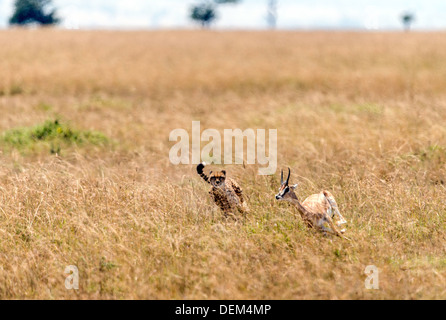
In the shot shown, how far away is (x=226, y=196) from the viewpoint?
5590 mm

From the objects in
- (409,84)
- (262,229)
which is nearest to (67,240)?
(262,229)

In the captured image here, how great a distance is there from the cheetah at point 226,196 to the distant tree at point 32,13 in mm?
78375

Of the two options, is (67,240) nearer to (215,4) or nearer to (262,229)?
(262,229)

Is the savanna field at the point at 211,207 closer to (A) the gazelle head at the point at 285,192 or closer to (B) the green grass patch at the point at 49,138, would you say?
(B) the green grass patch at the point at 49,138

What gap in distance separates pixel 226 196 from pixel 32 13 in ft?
258

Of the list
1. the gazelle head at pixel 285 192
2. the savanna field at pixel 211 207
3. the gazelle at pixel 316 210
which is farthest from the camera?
the gazelle at pixel 316 210

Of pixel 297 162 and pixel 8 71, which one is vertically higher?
pixel 8 71

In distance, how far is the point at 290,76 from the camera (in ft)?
73.7

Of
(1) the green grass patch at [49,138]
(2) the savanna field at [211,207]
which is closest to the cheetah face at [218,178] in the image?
(2) the savanna field at [211,207]

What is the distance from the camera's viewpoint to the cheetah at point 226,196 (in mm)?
5438

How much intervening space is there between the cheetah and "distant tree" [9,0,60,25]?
7838cm

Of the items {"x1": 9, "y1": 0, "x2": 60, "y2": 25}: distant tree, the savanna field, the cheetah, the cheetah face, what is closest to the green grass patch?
the savanna field

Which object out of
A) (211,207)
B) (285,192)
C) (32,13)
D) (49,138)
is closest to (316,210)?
(285,192)

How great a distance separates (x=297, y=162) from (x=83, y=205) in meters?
3.90
